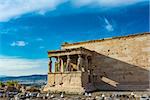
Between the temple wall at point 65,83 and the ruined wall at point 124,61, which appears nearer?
the temple wall at point 65,83

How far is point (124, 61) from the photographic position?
99.8 feet

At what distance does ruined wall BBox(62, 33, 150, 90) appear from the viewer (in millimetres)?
29156

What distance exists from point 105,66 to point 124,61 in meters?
2.53

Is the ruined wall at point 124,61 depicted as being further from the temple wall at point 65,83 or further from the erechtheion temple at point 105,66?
the temple wall at point 65,83

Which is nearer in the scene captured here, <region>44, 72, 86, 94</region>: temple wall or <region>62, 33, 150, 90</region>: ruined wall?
<region>44, 72, 86, 94</region>: temple wall

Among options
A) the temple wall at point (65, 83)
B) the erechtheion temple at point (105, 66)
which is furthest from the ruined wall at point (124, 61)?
the temple wall at point (65, 83)

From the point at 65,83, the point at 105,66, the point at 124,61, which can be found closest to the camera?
the point at 65,83

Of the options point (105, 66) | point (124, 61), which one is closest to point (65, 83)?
point (105, 66)

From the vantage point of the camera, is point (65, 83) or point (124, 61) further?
point (124, 61)

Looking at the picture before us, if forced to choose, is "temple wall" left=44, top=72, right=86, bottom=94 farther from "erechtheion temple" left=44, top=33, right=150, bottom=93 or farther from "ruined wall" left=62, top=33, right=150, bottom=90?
Result: "ruined wall" left=62, top=33, right=150, bottom=90

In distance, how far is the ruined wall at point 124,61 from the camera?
29.2 meters

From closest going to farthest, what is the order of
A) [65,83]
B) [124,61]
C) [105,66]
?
[65,83]
[124,61]
[105,66]

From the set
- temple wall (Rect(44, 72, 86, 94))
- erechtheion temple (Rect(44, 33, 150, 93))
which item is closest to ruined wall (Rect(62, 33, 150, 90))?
erechtheion temple (Rect(44, 33, 150, 93))

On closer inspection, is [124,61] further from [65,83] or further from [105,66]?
[65,83]
